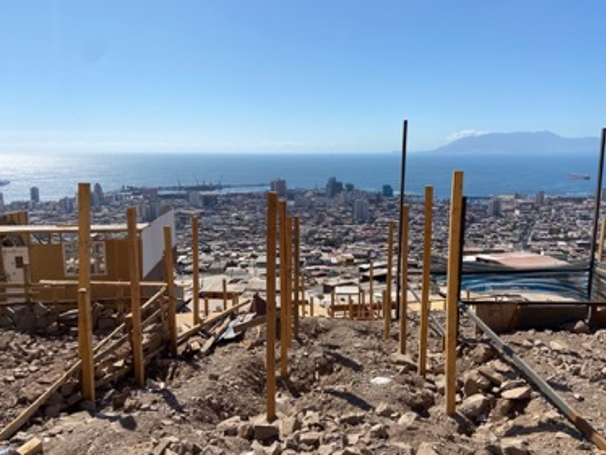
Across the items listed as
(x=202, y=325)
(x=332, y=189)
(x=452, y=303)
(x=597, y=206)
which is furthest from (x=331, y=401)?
(x=332, y=189)

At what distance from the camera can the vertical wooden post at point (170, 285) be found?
8.81 metres

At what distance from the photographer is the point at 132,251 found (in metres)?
7.63

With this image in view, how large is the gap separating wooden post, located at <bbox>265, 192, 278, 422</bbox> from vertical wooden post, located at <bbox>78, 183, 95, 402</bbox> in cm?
257

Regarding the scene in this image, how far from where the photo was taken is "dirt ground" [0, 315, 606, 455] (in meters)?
5.38

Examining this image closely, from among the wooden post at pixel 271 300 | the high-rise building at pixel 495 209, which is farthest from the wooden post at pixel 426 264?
the high-rise building at pixel 495 209

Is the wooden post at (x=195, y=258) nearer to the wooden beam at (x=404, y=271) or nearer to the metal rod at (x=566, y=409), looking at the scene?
the wooden beam at (x=404, y=271)

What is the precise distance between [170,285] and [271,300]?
3495 millimetres

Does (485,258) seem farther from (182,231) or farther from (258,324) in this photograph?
(182,231)

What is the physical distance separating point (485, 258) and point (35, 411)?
16.1 meters

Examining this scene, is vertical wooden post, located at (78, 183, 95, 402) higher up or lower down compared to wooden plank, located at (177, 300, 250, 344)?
higher up

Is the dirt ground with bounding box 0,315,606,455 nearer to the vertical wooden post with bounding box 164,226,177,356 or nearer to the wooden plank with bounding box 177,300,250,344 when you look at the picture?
the vertical wooden post with bounding box 164,226,177,356

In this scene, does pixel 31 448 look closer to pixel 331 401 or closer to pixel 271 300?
pixel 271 300

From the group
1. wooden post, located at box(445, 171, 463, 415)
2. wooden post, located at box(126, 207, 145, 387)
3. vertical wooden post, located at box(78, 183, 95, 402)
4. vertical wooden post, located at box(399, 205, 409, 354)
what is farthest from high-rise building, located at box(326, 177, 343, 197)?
wooden post, located at box(445, 171, 463, 415)

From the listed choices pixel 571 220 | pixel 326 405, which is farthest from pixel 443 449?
pixel 571 220
